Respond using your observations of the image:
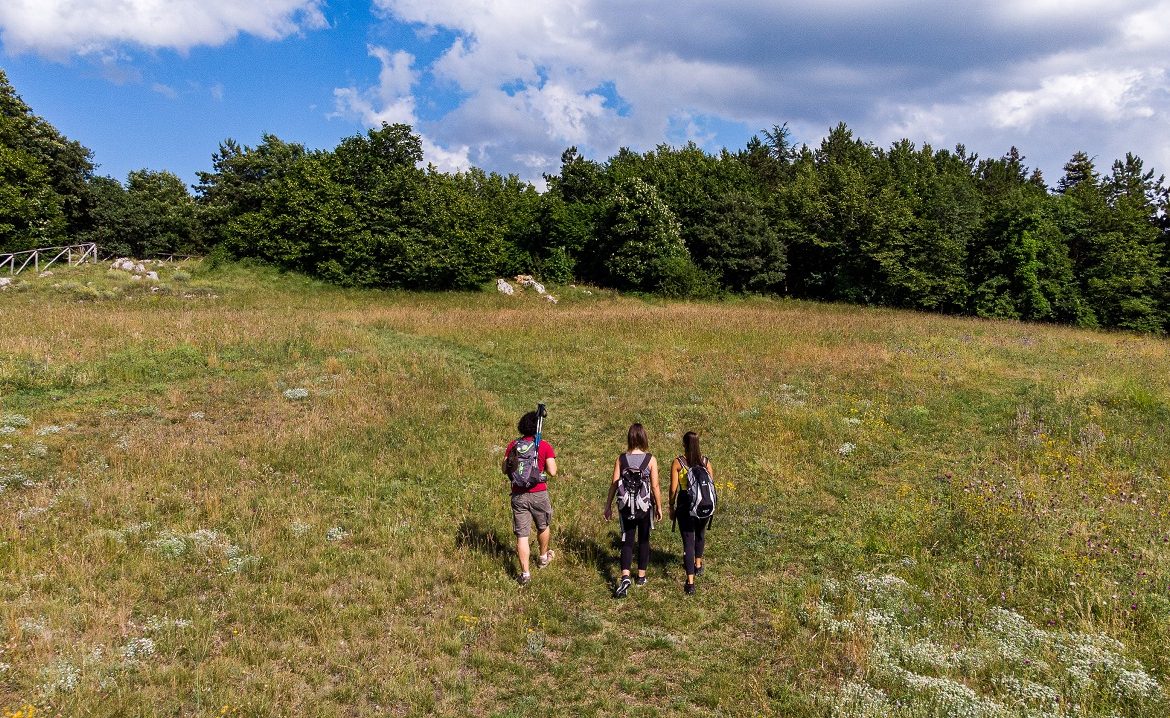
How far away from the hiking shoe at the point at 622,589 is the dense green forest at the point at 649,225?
35.3 metres

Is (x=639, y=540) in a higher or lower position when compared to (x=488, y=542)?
higher

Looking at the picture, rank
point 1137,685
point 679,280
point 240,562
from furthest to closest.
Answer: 1. point 679,280
2. point 240,562
3. point 1137,685

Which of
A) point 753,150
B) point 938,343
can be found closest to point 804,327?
point 938,343

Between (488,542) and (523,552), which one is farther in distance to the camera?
(488,542)

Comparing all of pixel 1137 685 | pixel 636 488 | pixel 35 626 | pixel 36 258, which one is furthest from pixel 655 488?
pixel 36 258

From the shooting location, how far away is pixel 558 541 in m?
9.43

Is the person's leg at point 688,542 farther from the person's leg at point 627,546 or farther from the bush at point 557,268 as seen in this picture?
the bush at point 557,268

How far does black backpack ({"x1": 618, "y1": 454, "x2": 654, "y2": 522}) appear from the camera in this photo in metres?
7.82

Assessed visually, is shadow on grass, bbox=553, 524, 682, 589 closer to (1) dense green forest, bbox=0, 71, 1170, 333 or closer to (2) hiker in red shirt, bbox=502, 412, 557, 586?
(2) hiker in red shirt, bbox=502, 412, 557, 586

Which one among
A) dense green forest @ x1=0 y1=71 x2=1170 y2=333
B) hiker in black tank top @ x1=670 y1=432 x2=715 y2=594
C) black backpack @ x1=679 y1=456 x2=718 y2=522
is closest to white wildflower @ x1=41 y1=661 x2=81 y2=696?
→ hiker in black tank top @ x1=670 y1=432 x2=715 y2=594

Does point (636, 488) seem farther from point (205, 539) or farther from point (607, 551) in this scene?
point (205, 539)

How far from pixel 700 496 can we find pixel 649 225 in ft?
136

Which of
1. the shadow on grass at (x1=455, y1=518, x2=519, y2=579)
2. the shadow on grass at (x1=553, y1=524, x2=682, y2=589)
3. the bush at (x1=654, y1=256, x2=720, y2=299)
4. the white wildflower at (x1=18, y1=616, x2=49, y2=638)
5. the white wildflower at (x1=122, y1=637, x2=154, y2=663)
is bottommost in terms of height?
the shadow on grass at (x1=553, y1=524, x2=682, y2=589)

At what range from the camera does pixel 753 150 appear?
244ft
